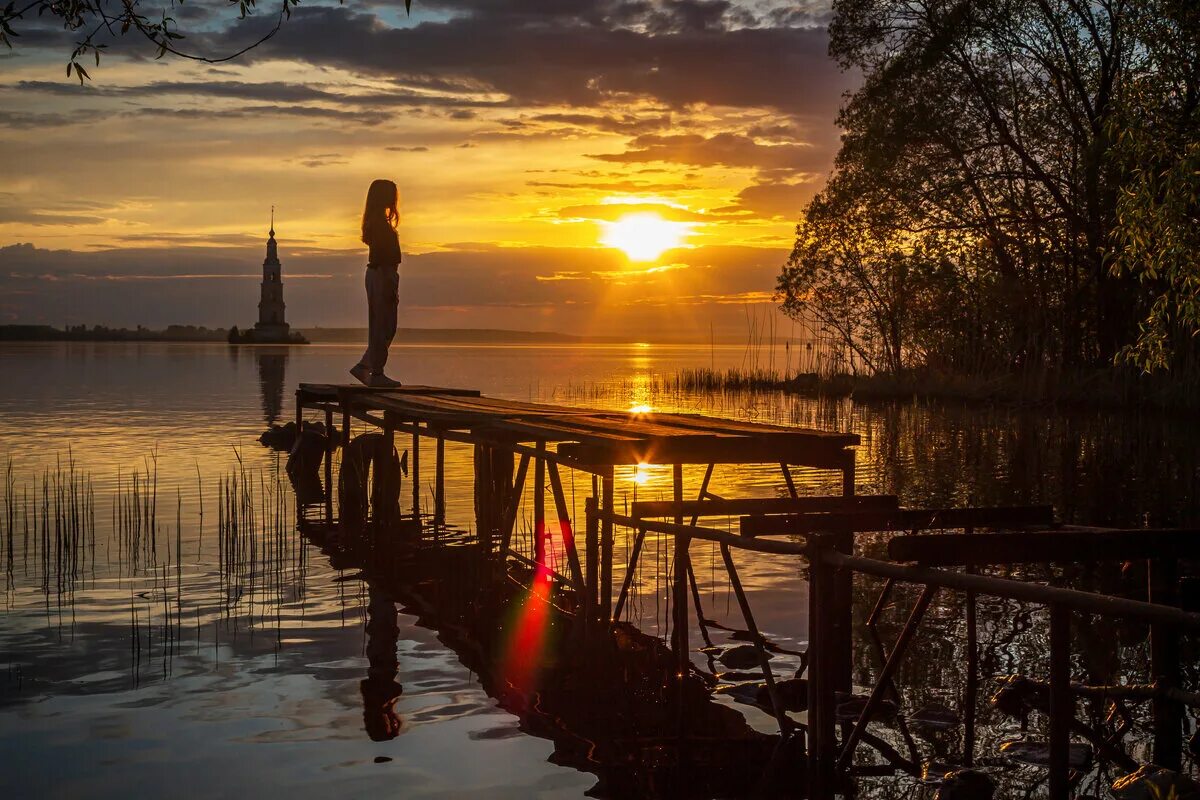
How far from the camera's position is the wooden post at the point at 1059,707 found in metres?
5.89

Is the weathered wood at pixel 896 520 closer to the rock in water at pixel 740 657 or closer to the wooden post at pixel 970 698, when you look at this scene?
the wooden post at pixel 970 698

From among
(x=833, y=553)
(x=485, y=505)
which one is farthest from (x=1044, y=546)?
(x=485, y=505)

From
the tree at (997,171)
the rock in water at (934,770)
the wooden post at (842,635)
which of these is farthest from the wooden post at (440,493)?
the tree at (997,171)

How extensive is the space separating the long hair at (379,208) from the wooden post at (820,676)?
1452 cm

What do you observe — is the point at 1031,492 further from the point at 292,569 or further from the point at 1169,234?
the point at 292,569

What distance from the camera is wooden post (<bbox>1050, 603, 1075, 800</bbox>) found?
589 cm

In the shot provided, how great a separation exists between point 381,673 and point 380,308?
1149 centimetres

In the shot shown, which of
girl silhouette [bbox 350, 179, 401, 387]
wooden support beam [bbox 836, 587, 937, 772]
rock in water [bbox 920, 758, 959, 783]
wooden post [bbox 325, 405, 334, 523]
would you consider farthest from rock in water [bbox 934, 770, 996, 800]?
girl silhouette [bbox 350, 179, 401, 387]

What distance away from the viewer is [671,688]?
9078 millimetres

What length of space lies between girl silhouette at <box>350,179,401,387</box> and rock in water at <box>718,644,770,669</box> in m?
11.0

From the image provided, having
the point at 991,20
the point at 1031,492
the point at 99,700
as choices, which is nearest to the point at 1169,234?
the point at 1031,492

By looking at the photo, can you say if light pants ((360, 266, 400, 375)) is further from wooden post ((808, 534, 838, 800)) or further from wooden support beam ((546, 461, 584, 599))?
wooden post ((808, 534, 838, 800))

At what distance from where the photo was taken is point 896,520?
28.7 ft

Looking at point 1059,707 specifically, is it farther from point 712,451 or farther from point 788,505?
point 712,451
